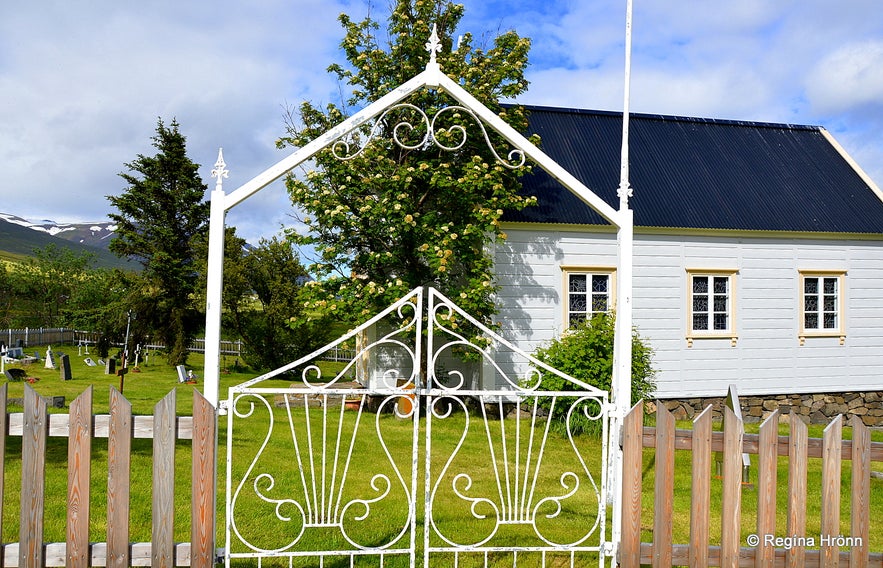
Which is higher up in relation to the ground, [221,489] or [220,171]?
[220,171]

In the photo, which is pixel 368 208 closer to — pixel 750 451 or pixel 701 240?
pixel 701 240

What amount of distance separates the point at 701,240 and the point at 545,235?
3.88 meters

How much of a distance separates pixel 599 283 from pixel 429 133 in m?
10.4

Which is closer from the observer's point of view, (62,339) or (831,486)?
(831,486)

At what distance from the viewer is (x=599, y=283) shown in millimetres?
15203

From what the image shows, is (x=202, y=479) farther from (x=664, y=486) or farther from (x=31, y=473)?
(x=664, y=486)

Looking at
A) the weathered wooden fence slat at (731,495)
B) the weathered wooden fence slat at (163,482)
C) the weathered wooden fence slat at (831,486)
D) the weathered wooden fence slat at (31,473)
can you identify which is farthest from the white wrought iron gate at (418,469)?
the weathered wooden fence slat at (831,486)

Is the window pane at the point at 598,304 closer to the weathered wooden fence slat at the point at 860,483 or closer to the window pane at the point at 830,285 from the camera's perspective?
the window pane at the point at 830,285

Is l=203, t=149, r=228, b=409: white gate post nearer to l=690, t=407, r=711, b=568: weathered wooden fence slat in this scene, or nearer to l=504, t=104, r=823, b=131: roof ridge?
l=690, t=407, r=711, b=568: weathered wooden fence slat

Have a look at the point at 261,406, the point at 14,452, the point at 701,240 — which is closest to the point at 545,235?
the point at 701,240

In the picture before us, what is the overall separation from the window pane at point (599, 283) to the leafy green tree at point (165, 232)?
1634 centimetres

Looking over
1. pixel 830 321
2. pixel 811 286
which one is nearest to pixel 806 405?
pixel 830 321

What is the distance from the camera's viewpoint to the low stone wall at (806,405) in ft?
50.6

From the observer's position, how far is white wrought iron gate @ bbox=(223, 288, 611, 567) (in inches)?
201
